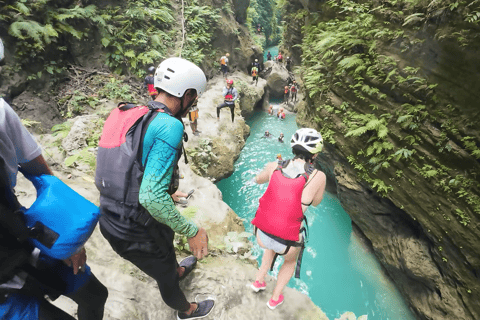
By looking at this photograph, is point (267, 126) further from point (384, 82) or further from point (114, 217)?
point (114, 217)

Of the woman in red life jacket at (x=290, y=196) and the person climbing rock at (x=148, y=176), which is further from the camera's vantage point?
the woman in red life jacket at (x=290, y=196)

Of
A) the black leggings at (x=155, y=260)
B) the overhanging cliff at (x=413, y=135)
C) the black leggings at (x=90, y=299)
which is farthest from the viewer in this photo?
the overhanging cliff at (x=413, y=135)

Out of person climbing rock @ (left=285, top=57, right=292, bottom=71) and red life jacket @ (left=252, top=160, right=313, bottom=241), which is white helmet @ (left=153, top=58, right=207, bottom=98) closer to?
red life jacket @ (left=252, top=160, right=313, bottom=241)

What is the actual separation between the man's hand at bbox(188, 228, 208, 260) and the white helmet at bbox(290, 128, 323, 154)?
5.19 feet

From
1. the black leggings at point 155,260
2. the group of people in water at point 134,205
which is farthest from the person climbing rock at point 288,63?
the black leggings at point 155,260

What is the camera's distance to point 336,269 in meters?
8.43

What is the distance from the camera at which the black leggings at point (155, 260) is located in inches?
77.9

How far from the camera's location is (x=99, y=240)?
3.61m

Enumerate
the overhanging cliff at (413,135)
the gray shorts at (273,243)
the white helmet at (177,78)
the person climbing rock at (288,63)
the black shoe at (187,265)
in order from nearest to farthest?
1. the white helmet at (177,78)
2. the gray shorts at (273,243)
3. the black shoe at (187,265)
4. the overhanging cliff at (413,135)
5. the person climbing rock at (288,63)

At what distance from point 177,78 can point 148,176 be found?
101 centimetres

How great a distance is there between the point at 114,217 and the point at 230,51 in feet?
68.0

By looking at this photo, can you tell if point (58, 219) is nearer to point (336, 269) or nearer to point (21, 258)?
point (21, 258)

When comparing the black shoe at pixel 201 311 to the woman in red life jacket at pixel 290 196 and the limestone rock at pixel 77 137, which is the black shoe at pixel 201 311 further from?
the limestone rock at pixel 77 137

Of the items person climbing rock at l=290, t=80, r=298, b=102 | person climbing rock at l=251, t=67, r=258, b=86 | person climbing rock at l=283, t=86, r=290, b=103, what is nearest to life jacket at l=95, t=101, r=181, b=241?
person climbing rock at l=251, t=67, r=258, b=86
